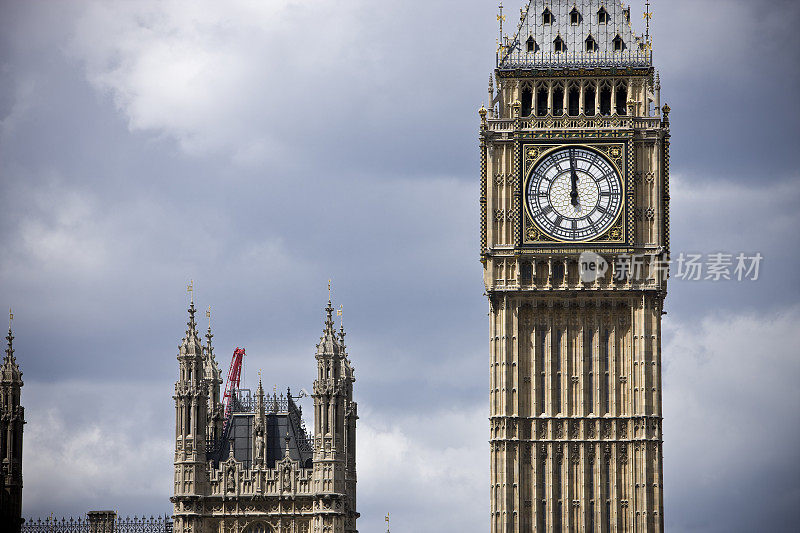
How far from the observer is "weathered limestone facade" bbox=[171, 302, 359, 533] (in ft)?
344

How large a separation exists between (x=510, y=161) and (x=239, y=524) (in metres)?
25.1

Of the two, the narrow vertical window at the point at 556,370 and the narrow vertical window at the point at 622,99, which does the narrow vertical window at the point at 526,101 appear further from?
the narrow vertical window at the point at 556,370

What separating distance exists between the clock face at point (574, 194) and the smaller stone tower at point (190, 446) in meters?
21.4

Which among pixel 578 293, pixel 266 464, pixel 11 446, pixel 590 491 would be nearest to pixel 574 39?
pixel 578 293

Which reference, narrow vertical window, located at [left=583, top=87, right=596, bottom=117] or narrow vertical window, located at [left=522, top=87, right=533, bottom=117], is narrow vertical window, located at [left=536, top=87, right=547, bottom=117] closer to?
narrow vertical window, located at [left=522, top=87, right=533, bottom=117]

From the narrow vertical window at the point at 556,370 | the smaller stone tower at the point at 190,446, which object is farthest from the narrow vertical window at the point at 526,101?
the smaller stone tower at the point at 190,446

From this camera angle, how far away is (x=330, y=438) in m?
105

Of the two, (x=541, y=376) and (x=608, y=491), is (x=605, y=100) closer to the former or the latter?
(x=541, y=376)

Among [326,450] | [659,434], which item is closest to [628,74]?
[659,434]

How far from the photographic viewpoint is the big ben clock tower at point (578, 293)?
Answer: 11588 cm

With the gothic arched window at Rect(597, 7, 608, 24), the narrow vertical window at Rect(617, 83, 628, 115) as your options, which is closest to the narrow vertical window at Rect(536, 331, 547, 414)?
the narrow vertical window at Rect(617, 83, 628, 115)

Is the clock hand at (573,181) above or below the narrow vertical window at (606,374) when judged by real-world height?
above

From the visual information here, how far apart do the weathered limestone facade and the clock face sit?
1557cm

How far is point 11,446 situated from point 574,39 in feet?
118
